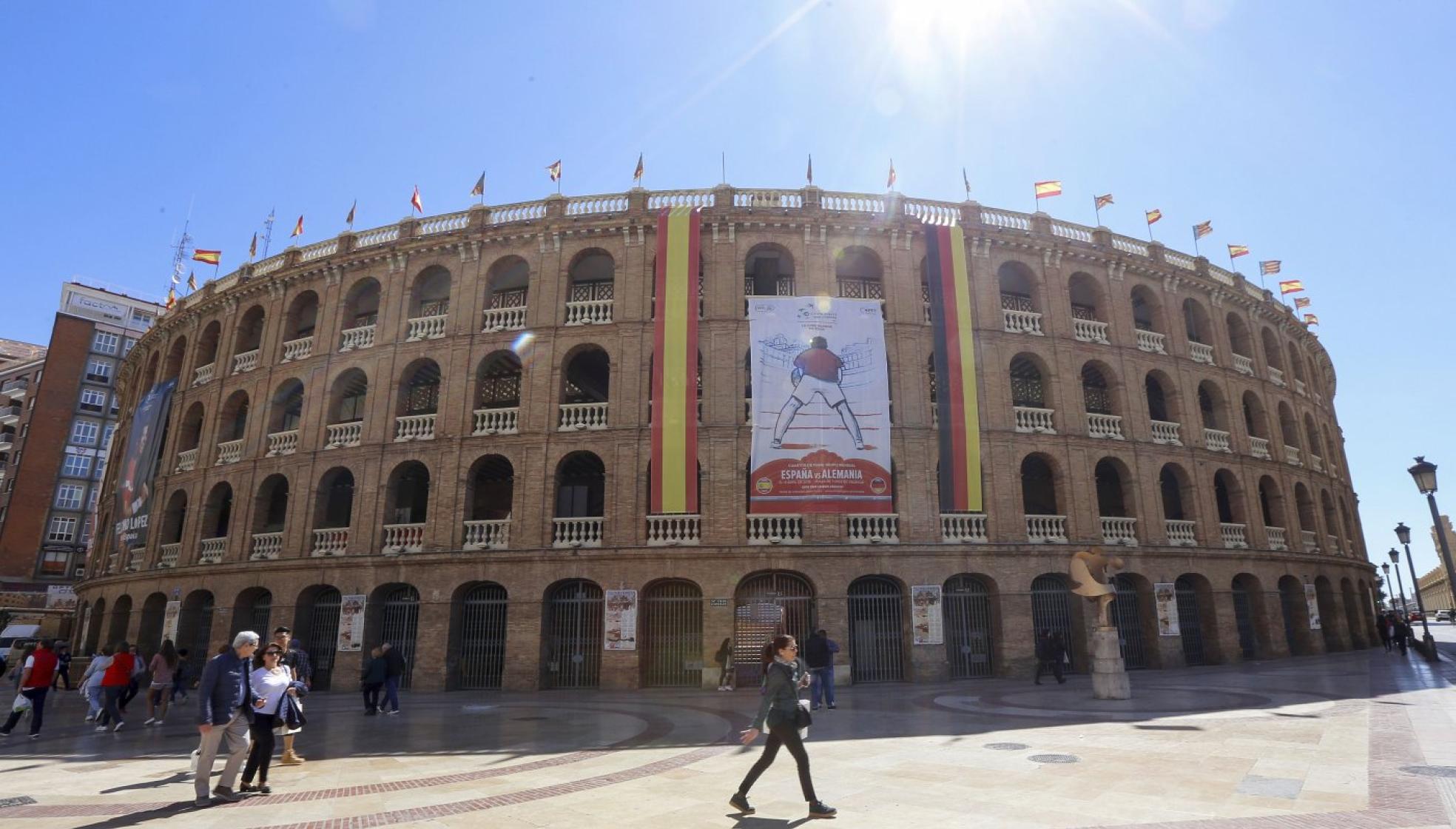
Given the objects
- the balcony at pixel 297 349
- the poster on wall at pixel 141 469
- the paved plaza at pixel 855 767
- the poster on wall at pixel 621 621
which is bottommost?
the paved plaza at pixel 855 767

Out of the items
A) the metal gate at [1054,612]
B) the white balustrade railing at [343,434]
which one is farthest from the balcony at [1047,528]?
the white balustrade railing at [343,434]

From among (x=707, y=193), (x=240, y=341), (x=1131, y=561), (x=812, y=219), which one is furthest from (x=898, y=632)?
(x=240, y=341)

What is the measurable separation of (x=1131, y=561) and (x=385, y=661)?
22552mm

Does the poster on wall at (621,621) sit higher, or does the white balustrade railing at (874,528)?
the white balustrade railing at (874,528)

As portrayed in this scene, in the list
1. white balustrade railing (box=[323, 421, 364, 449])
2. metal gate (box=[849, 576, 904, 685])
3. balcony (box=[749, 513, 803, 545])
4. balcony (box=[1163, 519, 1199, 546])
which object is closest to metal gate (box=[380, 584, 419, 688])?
white balustrade railing (box=[323, 421, 364, 449])

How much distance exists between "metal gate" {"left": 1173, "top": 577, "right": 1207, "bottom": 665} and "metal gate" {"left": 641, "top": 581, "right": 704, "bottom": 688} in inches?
655

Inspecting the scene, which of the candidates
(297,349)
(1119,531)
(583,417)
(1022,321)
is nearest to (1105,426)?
(1119,531)

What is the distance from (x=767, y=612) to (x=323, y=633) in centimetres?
1486

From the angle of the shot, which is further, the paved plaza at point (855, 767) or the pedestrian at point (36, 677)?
the pedestrian at point (36, 677)

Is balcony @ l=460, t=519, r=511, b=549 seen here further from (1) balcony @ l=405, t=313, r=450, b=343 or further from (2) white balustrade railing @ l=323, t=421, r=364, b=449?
(1) balcony @ l=405, t=313, r=450, b=343

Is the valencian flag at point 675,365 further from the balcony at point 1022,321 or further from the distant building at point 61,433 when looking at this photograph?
the distant building at point 61,433

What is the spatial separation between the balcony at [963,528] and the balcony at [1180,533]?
23.8 ft

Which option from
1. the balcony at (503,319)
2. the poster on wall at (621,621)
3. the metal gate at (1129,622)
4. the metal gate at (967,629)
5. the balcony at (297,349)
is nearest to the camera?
the poster on wall at (621,621)

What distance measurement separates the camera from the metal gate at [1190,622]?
25.6m
